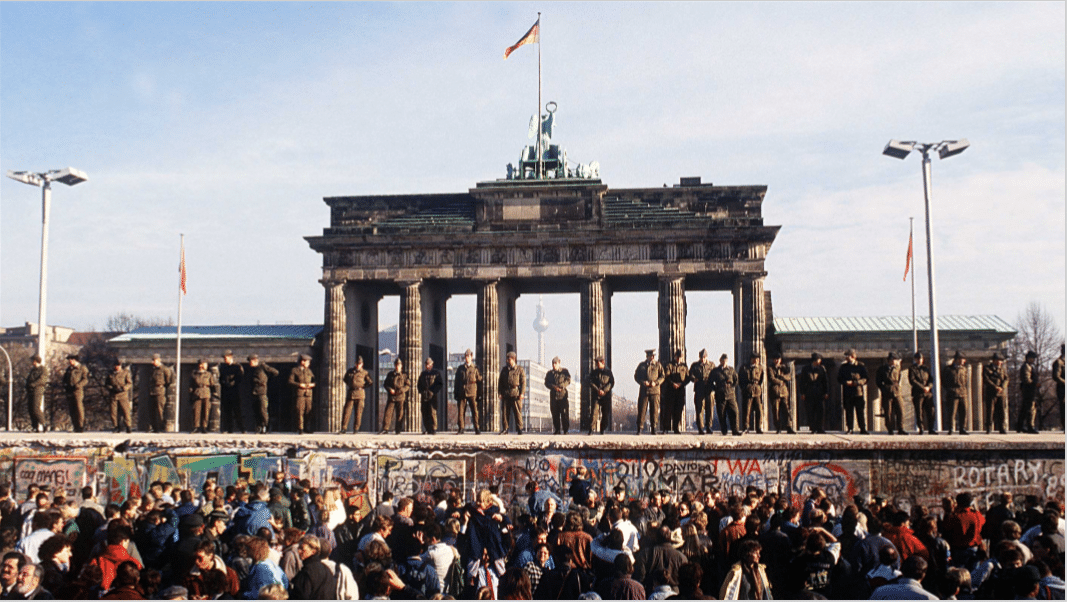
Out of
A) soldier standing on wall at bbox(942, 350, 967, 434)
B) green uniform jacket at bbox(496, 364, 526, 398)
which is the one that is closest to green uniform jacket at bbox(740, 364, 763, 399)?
soldier standing on wall at bbox(942, 350, 967, 434)

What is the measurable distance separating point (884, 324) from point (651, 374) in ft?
90.7

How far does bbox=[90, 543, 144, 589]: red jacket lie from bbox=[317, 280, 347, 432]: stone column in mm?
33437

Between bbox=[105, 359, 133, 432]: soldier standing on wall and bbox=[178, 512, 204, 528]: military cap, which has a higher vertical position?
bbox=[105, 359, 133, 432]: soldier standing on wall

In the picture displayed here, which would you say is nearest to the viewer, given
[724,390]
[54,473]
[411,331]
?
[54,473]

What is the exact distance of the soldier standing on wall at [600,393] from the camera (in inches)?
844

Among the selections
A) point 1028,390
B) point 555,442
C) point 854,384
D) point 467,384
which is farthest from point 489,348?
point 555,442

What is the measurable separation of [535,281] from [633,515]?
32.3m

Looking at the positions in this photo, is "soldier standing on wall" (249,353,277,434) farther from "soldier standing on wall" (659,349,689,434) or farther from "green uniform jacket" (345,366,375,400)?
"soldier standing on wall" (659,349,689,434)

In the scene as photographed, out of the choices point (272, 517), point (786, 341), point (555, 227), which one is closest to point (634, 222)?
point (555, 227)

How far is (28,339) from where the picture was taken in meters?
108

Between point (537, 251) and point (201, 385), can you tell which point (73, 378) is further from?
point (537, 251)

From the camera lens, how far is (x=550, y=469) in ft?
54.4

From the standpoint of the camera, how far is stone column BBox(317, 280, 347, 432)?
4466 cm

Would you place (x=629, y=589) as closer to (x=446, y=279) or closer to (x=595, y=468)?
(x=595, y=468)
